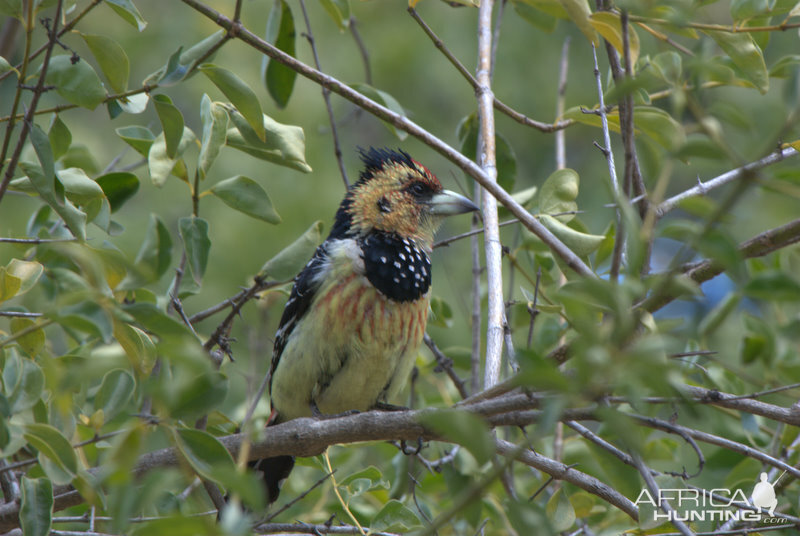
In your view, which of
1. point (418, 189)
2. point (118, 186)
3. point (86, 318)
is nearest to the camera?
point (86, 318)

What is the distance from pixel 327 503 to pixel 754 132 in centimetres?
229

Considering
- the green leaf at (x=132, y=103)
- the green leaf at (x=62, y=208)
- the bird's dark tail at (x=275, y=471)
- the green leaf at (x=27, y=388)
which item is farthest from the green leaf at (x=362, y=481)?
the green leaf at (x=132, y=103)

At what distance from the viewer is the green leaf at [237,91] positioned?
203 cm

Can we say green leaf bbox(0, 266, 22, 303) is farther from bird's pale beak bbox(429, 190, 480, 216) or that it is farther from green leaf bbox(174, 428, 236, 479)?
bird's pale beak bbox(429, 190, 480, 216)

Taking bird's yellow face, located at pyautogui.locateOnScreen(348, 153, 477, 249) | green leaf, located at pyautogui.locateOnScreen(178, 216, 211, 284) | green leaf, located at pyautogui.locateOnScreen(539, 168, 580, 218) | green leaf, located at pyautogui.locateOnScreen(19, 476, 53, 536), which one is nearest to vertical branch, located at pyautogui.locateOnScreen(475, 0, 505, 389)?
green leaf, located at pyautogui.locateOnScreen(539, 168, 580, 218)

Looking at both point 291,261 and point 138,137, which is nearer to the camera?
point 138,137

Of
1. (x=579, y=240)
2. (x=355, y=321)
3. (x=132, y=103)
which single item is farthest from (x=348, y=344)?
(x=132, y=103)

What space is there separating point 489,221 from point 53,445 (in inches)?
59.5

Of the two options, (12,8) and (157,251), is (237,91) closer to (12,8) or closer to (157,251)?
(12,8)

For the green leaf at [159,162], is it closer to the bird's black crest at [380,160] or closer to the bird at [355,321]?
the bird at [355,321]

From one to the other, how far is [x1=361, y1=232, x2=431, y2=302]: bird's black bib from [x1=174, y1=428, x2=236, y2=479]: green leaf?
1.64 meters

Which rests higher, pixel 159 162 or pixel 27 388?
pixel 159 162

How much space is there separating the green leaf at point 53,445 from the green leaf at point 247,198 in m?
1.15

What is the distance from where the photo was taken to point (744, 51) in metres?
2.12
